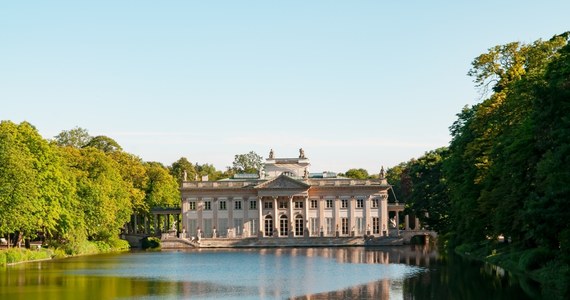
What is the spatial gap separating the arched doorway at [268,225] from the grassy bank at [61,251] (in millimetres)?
18527

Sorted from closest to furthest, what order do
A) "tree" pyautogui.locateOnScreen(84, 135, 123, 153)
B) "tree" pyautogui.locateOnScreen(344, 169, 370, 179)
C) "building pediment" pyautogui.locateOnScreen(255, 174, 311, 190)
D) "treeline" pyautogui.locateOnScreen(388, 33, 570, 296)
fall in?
"treeline" pyautogui.locateOnScreen(388, 33, 570, 296), "building pediment" pyautogui.locateOnScreen(255, 174, 311, 190), "tree" pyautogui.locateOnScreen(84, 135, 123, 153), "tree" pyautogui.locateOnScreen(344, 169, 370, 179)

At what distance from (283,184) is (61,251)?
38752 millimetres

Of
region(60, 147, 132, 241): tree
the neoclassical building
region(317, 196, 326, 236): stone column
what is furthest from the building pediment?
region(60, 147, 132, 241): tree

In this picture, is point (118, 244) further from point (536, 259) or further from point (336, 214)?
point (536, 259)

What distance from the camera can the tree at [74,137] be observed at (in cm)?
12475

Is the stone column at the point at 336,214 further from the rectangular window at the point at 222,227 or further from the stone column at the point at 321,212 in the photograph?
the rectangular window at the point at 222,227

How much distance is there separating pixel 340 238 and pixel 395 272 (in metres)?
54.2

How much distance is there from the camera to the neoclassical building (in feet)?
355

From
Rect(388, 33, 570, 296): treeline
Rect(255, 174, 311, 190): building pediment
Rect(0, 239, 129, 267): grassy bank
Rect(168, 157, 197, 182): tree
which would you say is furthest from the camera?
Rect(168, 157, 197, 182): tree

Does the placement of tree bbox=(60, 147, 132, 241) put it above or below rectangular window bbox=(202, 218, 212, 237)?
above

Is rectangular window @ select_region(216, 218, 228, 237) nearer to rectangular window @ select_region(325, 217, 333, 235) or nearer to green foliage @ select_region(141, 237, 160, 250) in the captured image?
green foliage @ select_region(141, 237, 160, 250)

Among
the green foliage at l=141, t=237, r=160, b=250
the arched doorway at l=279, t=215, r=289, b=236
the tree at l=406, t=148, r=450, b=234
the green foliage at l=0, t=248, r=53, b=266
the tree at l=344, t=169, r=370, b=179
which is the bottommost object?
the green foliage at l=141, t=237, r=160, b=250

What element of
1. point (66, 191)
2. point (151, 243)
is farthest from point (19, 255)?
point (151, 243)

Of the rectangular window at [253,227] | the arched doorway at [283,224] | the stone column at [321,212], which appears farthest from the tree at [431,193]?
the rectangular window at [253,227]
